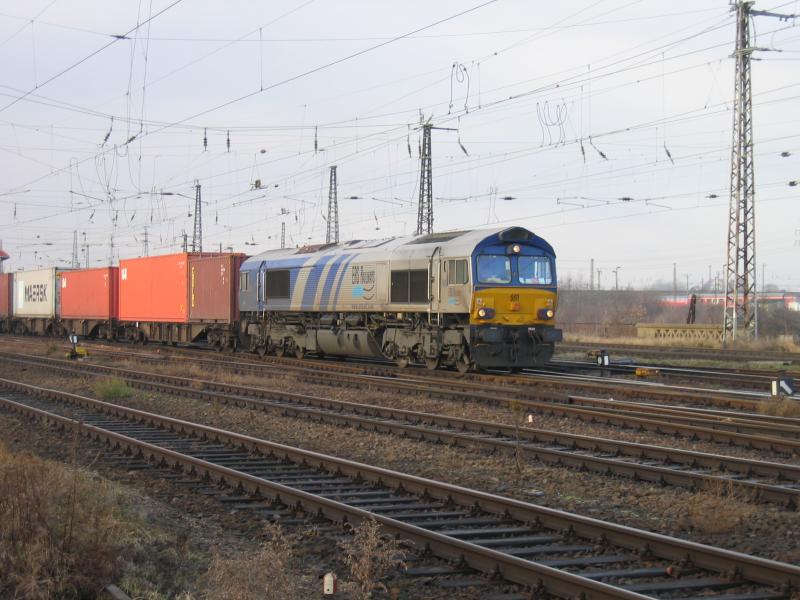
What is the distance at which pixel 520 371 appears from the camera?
920 inches

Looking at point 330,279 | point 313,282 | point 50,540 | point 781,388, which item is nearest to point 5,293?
point 313,282

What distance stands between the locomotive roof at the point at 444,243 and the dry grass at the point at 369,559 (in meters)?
14.0

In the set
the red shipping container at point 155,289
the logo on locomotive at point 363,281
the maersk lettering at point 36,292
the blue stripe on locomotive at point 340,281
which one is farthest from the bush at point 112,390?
the maersk lettering at point 36,292

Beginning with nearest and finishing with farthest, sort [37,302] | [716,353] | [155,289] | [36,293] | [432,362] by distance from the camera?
[432,362] < [716,353] < [155,289] < [37,302] < [36,293]

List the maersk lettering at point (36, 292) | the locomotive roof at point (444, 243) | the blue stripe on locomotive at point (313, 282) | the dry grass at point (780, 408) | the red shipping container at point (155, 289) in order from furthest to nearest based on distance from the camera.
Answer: the maersk lettering at point (36, 292) → the red shipping container at point (155, 289) → the blue stripe on locomotive at point (313, 282) → the locomotive roof at point (444, 243) → the dry grass at point (780, 408)

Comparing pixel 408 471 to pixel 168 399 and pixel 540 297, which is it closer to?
pixel 168 399

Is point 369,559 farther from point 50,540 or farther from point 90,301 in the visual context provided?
point 90,301

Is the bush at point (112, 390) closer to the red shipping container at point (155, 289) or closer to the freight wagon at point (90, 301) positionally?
the red shipping container at point (155, 289)

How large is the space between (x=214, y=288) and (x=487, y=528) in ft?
82.8

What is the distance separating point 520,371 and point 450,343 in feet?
10.5

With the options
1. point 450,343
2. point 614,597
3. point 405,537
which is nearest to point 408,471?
point 405,537

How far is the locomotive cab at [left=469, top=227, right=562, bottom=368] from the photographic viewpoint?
20.4m

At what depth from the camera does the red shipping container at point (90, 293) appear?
40188 millimetres

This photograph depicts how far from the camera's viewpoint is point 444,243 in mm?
21703
